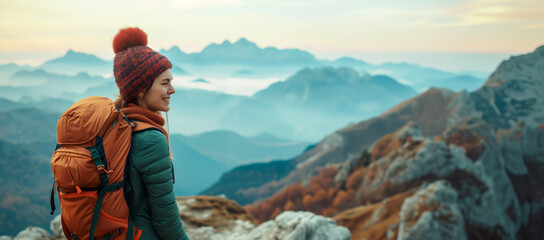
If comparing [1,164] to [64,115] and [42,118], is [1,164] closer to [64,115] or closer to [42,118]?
[42,118]

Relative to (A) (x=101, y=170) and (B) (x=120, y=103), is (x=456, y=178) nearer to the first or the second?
(B) (x=120, y=103)

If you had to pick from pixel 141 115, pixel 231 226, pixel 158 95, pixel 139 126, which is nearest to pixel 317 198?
pixel 231 226

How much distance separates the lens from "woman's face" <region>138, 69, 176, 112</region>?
3371mm

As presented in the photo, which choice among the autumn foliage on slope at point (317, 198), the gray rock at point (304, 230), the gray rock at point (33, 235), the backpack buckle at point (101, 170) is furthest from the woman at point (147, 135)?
the autumn foliage on slope at point (317, 198)

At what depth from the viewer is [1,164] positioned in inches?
3327

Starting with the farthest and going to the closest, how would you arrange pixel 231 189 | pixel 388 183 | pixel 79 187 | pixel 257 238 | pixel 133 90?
pixel 231 189, pixel 388 183, pixel 257 238, pixel 133 90, pixel 79 187

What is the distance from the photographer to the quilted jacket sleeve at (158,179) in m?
3.00

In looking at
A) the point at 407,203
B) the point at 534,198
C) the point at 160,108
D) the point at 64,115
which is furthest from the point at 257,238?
the point at 534,198

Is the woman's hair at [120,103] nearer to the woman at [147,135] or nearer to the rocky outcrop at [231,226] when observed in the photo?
the woman at [147,135]

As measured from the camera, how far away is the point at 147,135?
3.03m

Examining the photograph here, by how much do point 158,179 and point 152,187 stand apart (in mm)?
96

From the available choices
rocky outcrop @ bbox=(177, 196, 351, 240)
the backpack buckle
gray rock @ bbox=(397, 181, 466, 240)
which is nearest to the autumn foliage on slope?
gray rock @ bbox=(397, 181, 466, 240)

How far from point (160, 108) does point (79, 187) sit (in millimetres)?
1109

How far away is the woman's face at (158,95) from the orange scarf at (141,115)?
11 centimetres
